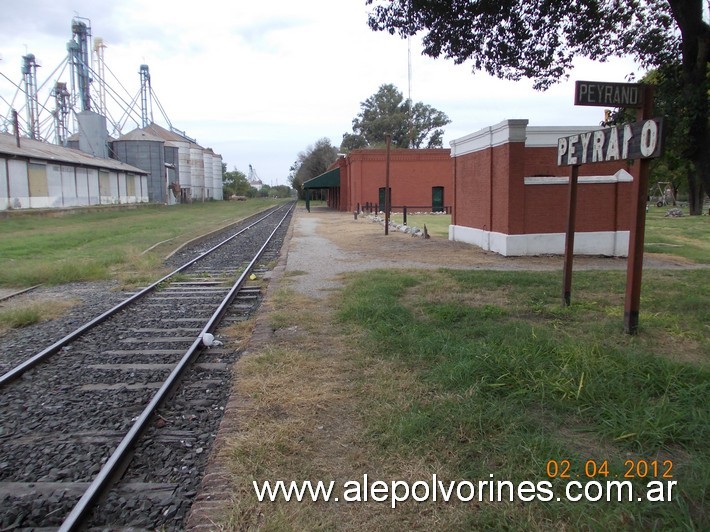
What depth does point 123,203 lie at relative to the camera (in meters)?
53.5

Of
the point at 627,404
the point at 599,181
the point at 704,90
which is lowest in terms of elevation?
the point at 627,404

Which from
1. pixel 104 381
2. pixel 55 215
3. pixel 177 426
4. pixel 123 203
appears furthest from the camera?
pixel 123 203

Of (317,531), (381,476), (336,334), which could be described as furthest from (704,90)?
(317,531)

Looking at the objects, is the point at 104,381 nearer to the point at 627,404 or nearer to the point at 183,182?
the point at 627,404

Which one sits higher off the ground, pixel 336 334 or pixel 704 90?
pixel 704 90

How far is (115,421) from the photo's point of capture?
457 cm

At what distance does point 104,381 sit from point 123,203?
172 feet

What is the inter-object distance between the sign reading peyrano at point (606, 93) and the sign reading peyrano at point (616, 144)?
307 mm

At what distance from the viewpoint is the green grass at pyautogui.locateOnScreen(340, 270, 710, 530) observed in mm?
2949

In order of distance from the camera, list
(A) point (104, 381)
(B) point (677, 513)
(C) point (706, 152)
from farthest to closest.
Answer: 1. (C) point (706, 152)
2. (A) point (104, 381)
3. (B) point (677, 513)

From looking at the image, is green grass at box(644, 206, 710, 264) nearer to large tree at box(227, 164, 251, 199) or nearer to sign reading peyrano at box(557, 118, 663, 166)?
sign reading peyrano at box(557, 118, 663, 166)

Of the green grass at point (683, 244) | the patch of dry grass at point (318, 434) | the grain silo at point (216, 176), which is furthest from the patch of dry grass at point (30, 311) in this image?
the grain silo at point (216, 176)

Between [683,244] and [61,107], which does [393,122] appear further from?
[683,244]

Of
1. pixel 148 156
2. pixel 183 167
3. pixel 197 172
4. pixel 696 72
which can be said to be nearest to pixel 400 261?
pixel 696 72
